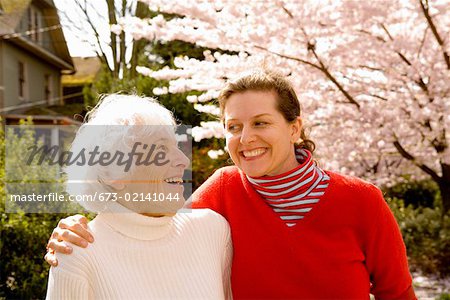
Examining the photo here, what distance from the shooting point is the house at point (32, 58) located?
1819 cm

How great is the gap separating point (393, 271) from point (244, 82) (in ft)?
2.89

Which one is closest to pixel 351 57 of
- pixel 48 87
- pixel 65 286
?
pixel 65 286

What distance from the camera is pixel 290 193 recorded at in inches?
89.8

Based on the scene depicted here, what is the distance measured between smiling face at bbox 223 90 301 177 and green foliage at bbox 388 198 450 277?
18.4 ft

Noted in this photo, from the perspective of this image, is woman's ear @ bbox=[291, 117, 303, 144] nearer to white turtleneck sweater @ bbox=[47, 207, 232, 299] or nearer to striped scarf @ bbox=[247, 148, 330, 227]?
striped scarf @ bbox=[247, 148, 330, 227]

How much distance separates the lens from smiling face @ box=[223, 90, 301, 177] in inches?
86.5

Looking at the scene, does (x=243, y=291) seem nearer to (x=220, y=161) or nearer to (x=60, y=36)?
(x=220, y=161)

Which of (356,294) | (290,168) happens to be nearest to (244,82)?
(290,168)

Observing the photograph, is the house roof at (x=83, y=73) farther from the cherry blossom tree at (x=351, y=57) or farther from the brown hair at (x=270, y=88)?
the brown hair at (x=270, y=88)

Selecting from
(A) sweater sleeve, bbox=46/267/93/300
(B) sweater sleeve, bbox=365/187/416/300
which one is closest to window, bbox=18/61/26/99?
(B) sweater sleeve, bbox=365/187/416/300

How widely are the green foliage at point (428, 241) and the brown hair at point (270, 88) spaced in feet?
18.2

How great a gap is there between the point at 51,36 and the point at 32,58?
1.83 m

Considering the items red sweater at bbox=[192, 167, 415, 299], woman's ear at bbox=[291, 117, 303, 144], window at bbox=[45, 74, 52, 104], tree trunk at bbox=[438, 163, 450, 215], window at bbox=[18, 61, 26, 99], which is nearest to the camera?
red sweater at bbox=[192, 167, 415, 299]

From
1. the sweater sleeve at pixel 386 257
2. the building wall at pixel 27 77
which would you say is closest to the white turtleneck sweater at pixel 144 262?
the sweater sleeve at pixel 386 257
